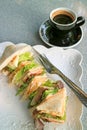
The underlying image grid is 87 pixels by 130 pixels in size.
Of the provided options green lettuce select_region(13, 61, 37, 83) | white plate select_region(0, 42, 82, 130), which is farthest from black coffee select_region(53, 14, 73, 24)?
green lettuce select_region(13, 61, 37, 83)

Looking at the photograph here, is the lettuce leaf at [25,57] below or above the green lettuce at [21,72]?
above

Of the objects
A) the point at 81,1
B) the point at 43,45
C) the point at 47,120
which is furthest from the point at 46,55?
the point at 81,1

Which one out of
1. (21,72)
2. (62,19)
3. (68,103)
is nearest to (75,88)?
(68,103)

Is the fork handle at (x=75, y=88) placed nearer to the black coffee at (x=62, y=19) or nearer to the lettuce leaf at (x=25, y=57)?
the lettuce leaf at (x=25, y=57)

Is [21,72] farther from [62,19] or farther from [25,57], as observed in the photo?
[62,19]

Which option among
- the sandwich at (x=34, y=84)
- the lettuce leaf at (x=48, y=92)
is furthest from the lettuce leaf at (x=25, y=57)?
the lettuce leaf at (x=48, y=92)

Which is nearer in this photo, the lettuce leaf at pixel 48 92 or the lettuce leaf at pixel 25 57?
the lettuce leaf at pixel 48 92
